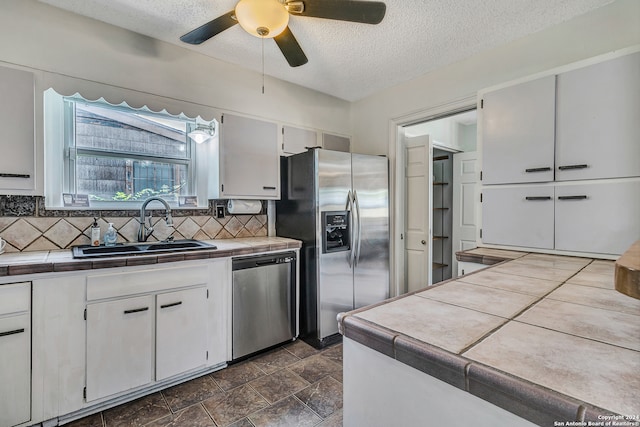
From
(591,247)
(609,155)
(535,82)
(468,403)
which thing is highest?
(535,82)

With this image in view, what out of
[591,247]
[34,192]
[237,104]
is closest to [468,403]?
[591,247]

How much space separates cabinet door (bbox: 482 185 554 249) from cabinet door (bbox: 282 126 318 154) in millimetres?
1821

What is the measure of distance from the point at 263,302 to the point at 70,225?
4.99ft

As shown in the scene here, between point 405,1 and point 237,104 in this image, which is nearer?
point 405,1

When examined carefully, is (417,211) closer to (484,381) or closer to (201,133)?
(201,133)

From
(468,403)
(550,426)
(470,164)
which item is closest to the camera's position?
(550,426)

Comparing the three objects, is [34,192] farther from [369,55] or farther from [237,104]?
[369,55]

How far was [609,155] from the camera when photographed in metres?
1.73

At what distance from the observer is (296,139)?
10.4ft

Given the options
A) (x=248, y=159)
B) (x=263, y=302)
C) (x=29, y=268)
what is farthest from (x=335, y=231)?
(x=29, y=268)

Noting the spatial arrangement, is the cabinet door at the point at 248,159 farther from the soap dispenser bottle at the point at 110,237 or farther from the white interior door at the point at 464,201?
the white interior door at the point at 464,201

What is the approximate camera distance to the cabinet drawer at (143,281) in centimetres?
175

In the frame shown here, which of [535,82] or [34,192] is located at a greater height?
[535,82]

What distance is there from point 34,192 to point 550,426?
2.58m
